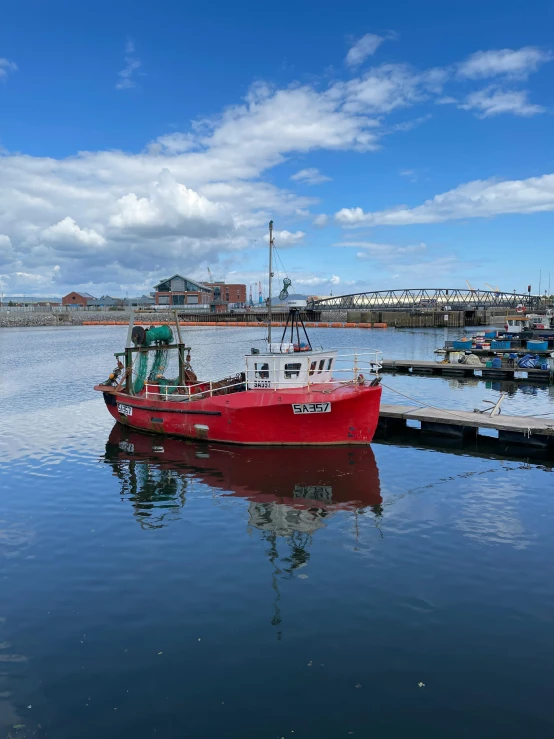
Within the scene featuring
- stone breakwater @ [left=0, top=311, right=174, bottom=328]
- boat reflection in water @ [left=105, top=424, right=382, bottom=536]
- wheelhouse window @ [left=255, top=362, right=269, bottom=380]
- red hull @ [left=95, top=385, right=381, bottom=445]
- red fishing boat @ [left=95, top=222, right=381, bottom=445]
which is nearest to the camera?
boat reflection in water @ [left=105, top=424, right=382, bottom=536]

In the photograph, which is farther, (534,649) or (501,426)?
(501,426)

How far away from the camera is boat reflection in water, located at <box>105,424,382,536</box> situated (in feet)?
49.8

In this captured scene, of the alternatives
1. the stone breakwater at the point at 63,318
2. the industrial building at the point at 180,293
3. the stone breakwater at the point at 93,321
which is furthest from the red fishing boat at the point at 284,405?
the industrial building at the point at 180,293

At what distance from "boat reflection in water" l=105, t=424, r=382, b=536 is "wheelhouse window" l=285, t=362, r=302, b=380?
2.97m

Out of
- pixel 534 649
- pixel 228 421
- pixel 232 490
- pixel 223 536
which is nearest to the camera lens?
pixel 534 649

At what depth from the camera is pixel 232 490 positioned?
17188mm

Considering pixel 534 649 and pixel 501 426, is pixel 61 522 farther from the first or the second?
pixel 501 426

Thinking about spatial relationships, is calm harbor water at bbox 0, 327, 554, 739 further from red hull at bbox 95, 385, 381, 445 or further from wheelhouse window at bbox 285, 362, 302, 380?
wheelhouse window at bbox 285, 362, 302, 380

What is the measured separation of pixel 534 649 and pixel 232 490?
33.5 feet

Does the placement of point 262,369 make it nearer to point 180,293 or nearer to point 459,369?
point 459,369

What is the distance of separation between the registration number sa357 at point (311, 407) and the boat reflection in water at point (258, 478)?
1692 mm

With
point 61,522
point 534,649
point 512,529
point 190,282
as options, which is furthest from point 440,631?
point 190,282

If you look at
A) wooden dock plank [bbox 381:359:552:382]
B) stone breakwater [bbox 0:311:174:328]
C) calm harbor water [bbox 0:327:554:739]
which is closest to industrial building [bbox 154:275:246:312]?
stone breakwater [bbox 0:311:174:328]

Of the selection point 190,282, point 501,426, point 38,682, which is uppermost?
point 190,282
